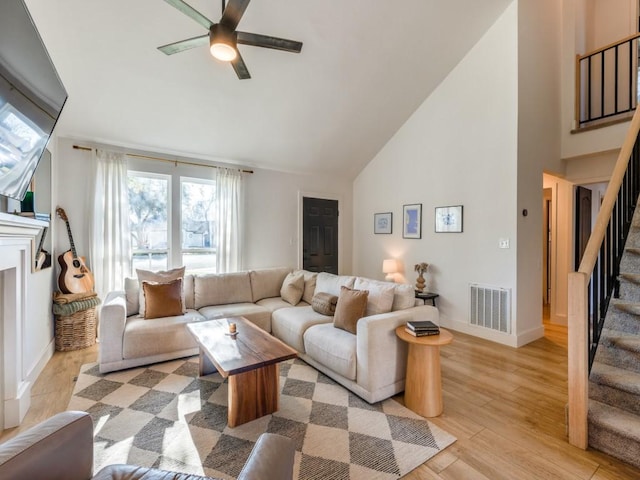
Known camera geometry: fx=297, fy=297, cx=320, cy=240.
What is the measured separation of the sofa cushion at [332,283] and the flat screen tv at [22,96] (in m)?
2.70

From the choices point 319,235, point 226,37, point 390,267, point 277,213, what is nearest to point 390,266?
point 390,267

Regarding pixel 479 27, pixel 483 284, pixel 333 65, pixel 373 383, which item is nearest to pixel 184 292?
pixel 373 383

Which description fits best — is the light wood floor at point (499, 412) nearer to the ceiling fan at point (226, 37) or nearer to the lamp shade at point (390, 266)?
the lamp shade at point (390, 266)

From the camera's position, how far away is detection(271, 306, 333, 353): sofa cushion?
9.94 ft

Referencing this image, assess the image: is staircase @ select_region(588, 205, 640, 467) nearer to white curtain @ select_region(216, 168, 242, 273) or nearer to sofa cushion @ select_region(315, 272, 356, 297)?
sofa cushion @ select_region(315, 272, 356, 297)

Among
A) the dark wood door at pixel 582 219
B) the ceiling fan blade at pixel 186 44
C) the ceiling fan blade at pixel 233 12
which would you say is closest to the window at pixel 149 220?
the ceiling fan blade at pixel 186 44

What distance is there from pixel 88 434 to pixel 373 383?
1.72 metres

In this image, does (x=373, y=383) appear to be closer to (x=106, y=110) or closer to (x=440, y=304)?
(x=440, y=304)

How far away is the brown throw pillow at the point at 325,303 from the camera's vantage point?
318 cm

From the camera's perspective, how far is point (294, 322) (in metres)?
3.13

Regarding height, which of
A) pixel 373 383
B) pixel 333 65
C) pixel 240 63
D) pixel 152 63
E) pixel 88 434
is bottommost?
pixel 373 383

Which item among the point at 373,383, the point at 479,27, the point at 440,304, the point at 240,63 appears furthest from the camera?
the point at 440,304

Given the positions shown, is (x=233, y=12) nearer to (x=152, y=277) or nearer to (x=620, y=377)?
(x=152, y=277)

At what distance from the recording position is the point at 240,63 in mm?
2418
